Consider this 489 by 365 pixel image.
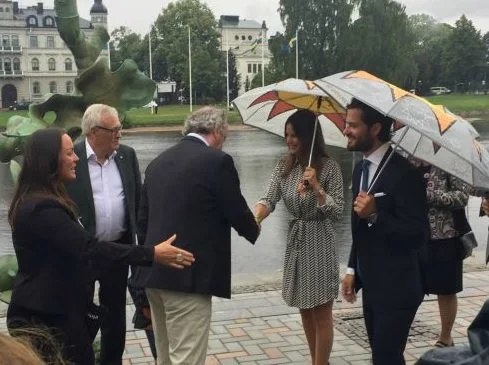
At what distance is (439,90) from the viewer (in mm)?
83812

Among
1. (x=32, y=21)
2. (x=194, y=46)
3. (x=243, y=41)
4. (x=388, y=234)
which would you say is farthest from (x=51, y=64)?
(x=388, y=234)

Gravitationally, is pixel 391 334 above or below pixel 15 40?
below

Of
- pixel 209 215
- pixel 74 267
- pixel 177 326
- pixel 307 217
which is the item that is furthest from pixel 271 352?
pixel 74 267

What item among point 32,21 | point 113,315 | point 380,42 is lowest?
point 113,315

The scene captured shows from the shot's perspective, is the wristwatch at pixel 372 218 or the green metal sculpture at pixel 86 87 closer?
the wristwatch at pixel 372 218

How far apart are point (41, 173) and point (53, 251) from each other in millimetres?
352

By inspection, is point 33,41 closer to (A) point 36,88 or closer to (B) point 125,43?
(A) point 36,88

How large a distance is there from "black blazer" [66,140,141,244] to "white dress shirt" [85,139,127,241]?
0.03 meters

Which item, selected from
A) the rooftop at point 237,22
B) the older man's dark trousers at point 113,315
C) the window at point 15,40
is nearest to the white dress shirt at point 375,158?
the older man's dark trousers at point 113,315

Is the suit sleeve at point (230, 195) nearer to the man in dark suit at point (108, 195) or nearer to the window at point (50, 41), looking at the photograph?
the man in dark suit at point (108, 195)

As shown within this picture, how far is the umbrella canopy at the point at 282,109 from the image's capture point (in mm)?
4379

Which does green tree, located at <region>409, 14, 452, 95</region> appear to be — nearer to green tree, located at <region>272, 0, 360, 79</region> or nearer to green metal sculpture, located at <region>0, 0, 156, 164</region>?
green tree, located at <region>272, 0, 360, 79</region>

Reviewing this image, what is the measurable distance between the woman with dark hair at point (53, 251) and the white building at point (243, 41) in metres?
86.0

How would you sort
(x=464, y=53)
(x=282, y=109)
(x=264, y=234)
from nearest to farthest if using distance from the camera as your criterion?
(x=282, y=109) < (x=264, y=234) < (x=464, y=53)
